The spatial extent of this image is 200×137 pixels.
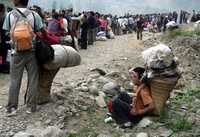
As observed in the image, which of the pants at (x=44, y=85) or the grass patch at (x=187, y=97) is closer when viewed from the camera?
the pants at (x=44, y=85)

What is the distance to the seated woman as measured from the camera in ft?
24.8

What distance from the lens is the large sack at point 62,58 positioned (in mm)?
7891

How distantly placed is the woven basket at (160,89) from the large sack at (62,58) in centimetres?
134

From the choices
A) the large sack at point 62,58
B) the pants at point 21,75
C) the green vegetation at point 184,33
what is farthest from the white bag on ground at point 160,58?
the green vegetation at point 184,33

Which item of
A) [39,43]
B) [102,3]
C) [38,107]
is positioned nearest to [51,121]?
[38,107]

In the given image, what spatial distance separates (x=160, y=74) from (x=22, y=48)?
2.00 metres

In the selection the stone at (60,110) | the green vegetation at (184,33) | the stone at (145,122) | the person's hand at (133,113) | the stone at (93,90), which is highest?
the person's hand at (133,113)

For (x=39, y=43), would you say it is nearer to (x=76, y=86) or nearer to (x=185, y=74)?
(x=76, y=86)

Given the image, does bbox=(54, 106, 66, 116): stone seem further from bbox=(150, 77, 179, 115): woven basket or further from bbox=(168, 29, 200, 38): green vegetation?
bbox=(168, 29, 200, 38): green vegetation

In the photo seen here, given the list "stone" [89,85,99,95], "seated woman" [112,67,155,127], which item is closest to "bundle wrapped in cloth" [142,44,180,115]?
"seated woman" [112,67,155,127]

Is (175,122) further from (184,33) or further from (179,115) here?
(184,33)

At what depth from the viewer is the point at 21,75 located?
7723mm

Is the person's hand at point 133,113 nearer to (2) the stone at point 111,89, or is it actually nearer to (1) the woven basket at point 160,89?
(1) the woven basket at point 160,89

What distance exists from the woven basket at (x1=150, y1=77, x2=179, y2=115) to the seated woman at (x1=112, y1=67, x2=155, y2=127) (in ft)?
0.25
